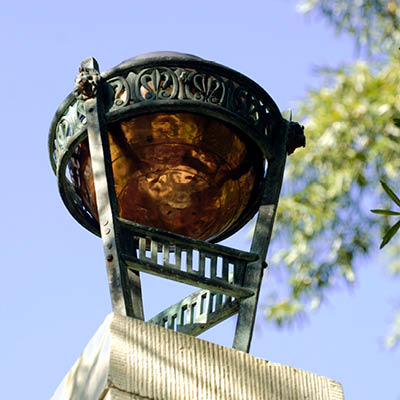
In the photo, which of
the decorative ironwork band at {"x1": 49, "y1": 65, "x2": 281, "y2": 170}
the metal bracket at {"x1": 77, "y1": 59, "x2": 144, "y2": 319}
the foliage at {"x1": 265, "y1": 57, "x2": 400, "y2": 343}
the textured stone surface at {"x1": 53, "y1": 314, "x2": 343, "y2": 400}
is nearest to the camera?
the textured stone surface at {"x1": 53, "y1": 314, "x2": 343, "y2": 400}

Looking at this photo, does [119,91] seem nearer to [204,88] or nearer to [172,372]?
[204,88]

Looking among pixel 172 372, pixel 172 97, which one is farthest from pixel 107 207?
pixel 172 372

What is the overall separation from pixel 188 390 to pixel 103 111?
84cm

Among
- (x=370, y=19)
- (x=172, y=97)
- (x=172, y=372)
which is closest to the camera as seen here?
(x=172, y=372)

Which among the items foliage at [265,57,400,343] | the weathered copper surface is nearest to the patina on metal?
the weathered copper surface

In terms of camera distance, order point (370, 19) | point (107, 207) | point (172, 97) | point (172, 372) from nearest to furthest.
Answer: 1. point (172, 372)
2. point (107, 207)
3. point (172, 97)
4. point (370, 19)

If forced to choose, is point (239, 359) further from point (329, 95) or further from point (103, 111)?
point (329, 95)

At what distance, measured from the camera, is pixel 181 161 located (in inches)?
121

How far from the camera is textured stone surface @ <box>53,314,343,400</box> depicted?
101 inches

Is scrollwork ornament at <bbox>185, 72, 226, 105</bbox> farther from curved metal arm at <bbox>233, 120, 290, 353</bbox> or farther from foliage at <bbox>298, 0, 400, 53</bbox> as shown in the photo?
foliage at <bbox>298, 0, 400, 53</bbox>

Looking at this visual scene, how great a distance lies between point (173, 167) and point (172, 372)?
67cm

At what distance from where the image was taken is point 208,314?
9.79 feet

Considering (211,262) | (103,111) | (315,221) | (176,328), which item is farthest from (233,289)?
(315,221)

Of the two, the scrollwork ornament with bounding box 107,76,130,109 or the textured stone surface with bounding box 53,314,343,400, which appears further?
the scrollwork ornament with bounding box 107,76,130,109
